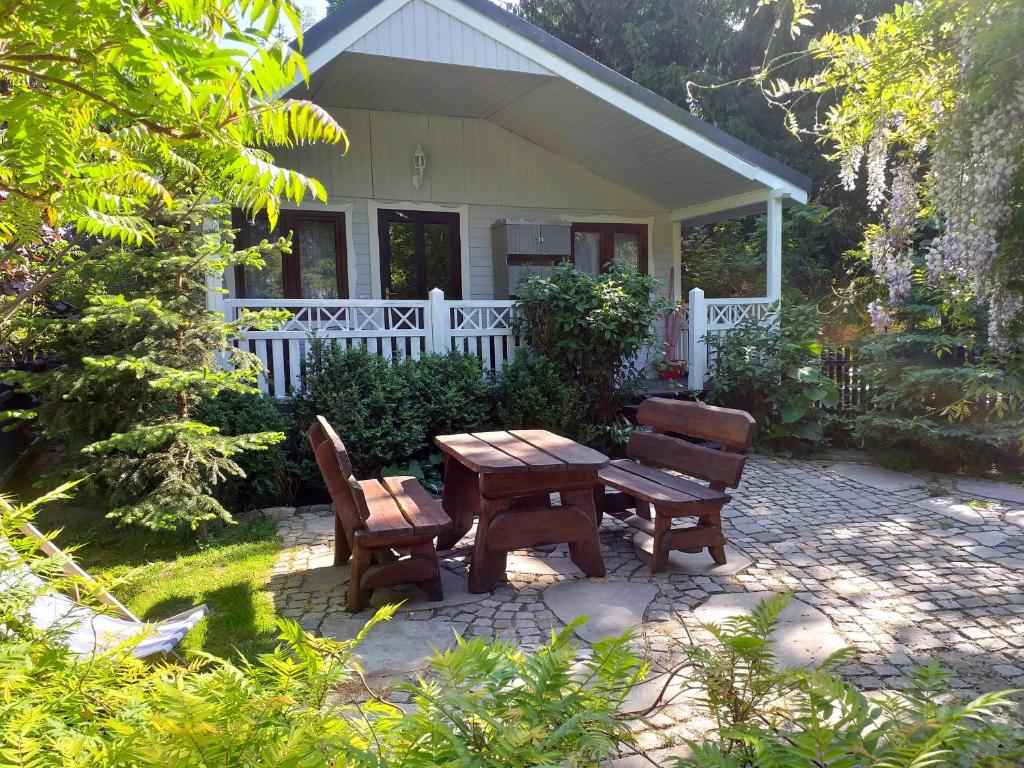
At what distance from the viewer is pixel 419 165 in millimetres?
10445

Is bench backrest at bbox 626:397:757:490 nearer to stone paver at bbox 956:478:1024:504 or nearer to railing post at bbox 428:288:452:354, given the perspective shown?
railing post at bbox 428:288:452:354

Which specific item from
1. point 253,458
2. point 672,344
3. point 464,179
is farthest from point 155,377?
point 672,344

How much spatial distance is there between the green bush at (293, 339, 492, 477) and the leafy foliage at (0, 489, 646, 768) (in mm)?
5215

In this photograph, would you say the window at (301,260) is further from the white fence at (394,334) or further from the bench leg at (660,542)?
the bench leg at (660,542)

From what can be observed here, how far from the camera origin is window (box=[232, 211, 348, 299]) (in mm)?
9930

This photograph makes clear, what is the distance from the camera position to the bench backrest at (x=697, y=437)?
4.88m

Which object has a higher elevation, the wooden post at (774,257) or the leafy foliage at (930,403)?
the wooden post at (774,257)

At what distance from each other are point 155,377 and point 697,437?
428cm

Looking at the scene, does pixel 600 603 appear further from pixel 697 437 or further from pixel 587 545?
pixel 697 437

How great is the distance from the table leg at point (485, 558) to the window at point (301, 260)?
259 inches

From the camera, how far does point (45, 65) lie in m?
2.04

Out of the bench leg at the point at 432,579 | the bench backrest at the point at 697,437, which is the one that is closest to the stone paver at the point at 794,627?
the bench backrest at the point at 697,437

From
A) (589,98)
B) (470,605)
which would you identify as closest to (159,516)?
(470,605)

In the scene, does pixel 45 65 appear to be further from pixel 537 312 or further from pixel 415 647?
pixel 537 312
